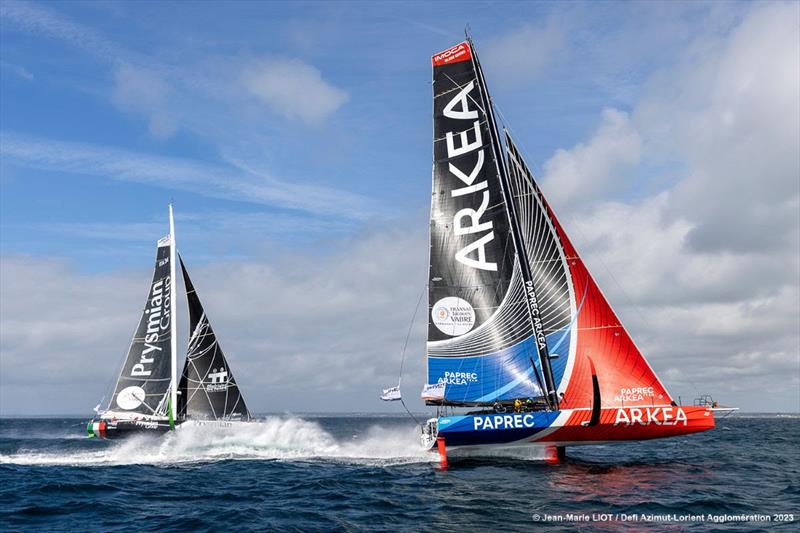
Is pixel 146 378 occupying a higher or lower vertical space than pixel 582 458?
higher

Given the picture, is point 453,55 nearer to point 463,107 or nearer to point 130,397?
point 463,107

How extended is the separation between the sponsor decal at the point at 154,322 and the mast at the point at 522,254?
878 inches

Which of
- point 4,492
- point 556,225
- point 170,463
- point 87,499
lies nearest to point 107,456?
point 170,463

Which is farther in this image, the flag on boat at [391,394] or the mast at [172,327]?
the mast at [172,327]

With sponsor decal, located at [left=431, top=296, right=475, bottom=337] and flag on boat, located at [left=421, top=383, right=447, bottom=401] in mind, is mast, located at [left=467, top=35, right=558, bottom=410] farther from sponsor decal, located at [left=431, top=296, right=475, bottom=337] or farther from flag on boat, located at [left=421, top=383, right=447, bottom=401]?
flag on boat, located at [left=421, top=383, right=447, bottom=401]

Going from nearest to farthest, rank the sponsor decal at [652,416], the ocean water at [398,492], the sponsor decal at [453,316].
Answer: the ocean water at [398,492] → the sponsor decal at [652,416] → the sponsor decal at [453,316]

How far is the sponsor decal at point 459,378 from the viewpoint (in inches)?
929

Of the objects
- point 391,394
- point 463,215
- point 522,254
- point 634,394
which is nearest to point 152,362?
point 391,394

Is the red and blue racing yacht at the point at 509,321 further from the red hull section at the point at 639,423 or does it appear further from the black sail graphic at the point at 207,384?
the black sail graphic at the point at 207,384

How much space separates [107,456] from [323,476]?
14832 mm

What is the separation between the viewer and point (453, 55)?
25609mm

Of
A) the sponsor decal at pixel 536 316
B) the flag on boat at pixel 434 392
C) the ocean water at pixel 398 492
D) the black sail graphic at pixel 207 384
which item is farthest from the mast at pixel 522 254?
the black sail graphic at pixel 207 384

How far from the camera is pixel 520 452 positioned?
24109 millimetres

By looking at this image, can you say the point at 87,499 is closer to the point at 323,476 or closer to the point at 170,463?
the point at 323,476
